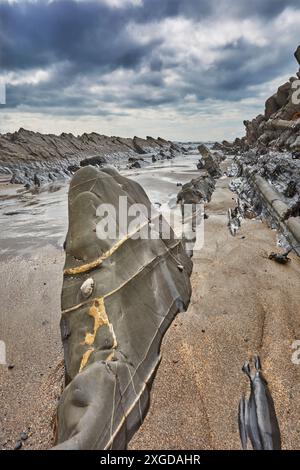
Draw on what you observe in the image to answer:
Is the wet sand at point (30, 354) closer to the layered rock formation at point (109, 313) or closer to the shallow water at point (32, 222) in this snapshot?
the layered rock formation at point (109, 313)

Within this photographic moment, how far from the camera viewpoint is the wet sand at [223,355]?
2.29 meters

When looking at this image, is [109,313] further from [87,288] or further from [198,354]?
[198,354]

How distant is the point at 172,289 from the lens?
3785mm

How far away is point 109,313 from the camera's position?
2781 millimetres

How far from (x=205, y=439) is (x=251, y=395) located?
1.87 ft

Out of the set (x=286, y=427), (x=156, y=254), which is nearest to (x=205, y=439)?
(x=286, y=427)

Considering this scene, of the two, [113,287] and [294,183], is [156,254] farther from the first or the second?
[294,183]

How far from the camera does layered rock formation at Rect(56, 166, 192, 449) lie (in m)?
2.12

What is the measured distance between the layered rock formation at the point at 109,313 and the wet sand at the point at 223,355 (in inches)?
6.8

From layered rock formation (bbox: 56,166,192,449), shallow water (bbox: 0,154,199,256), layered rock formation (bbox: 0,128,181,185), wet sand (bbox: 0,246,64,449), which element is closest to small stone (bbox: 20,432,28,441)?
wet sand (bbox: 0,246,64,449)

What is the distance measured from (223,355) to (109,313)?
1244 millimetres

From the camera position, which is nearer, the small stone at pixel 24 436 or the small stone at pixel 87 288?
the small stone at pixel 24 436

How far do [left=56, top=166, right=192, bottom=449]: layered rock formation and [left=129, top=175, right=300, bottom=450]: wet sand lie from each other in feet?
0.57

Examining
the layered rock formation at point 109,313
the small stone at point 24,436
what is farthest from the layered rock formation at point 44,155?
the small stone at point 24,436
